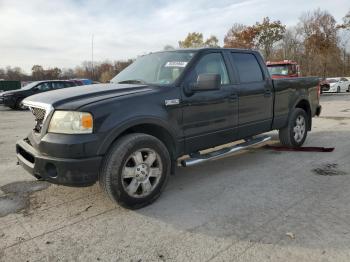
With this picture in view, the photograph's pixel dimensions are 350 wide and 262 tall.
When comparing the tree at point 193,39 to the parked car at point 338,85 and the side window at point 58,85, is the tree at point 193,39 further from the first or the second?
the side window at point 58,85

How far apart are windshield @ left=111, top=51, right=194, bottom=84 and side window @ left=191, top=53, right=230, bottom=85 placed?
16 centimetres

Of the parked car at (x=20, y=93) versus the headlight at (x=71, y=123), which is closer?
the headlight at (x=71, y=123)

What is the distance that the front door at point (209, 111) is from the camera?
14.5 feet

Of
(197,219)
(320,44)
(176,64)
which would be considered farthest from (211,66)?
(320,44)

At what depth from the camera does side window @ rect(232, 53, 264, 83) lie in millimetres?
5285

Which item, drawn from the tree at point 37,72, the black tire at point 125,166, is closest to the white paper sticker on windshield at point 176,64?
the black tire at point 125,166

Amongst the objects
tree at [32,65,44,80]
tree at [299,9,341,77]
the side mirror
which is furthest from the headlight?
tree at [32,65,44,80]

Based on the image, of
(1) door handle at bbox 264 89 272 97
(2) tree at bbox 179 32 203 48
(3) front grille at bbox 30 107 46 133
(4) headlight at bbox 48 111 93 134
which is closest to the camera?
(4) headlight at bbox 48 111 93 134

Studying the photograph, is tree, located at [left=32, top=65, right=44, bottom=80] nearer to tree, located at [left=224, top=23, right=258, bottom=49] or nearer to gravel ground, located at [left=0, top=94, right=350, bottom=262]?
tree, located at [left=224, top=23, right=258, bottom=49]

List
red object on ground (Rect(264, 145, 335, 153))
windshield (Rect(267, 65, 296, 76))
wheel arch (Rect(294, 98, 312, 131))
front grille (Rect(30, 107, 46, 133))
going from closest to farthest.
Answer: front grille (Rect(30, 107, 46, 133)) < red object on ground (Rect(264, 145, 335, 153)) < wheel arch (Rect(294, 98, 312, 131)) < windshield (Rect(267, 65, 296, 76))

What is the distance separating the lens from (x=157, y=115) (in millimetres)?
4000

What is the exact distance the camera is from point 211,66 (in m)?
4.82

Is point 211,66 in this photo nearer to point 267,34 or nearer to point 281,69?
point 281,69

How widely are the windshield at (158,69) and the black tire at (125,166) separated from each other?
2.97 feet
